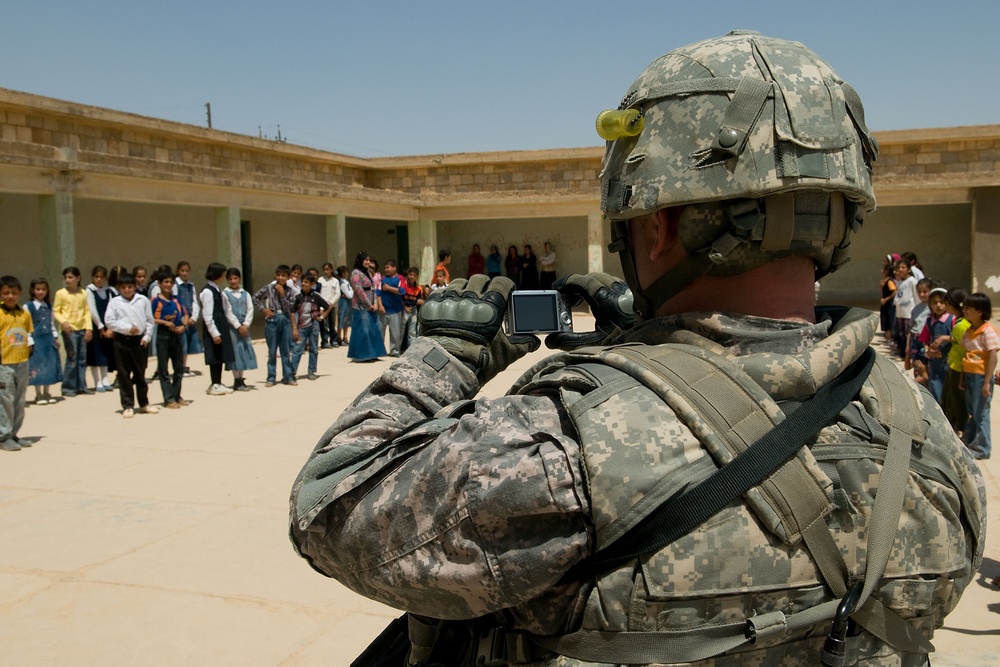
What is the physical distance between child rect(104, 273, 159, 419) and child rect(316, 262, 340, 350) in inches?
197

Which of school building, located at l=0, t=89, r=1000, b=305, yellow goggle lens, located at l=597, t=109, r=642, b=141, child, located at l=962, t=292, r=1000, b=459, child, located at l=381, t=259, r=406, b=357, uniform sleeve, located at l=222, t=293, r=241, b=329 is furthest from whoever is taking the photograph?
child, located at l=381, t=259, r=406, b=357

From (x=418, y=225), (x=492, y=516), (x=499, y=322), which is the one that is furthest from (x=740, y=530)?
(x=418, y=225)

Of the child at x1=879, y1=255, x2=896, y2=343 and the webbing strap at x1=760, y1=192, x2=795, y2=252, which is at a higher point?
the webbing strap at x1=760, y1=192, x2=795, y2=252

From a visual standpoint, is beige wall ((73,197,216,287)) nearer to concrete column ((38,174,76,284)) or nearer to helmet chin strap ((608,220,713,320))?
concrete column ((38,174,76,284))

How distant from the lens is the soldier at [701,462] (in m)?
1.18

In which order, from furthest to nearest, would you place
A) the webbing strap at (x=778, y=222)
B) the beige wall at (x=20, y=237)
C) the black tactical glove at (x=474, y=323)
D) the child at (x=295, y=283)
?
the beige wall at (x=20, y=237), the child at (x=295, y=283), the black tactical glove at (x=474, y=323), the webbing strap at (x=778, y=222)

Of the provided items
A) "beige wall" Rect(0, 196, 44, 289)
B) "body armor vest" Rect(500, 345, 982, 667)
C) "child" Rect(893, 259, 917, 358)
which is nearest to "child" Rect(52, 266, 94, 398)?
"beige wall" Rect(0, 196, 44, 289)

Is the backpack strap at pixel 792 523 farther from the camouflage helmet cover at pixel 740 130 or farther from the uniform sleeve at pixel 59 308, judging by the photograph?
the uniform sleeve at pixel 59 308

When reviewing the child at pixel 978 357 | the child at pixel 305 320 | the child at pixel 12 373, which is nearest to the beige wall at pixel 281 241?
the child at pixel 305 320

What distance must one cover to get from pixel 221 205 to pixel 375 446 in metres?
13.1

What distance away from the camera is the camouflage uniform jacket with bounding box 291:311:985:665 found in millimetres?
1181

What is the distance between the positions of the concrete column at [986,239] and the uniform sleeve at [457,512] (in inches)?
715

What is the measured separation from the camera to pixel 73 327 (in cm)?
956

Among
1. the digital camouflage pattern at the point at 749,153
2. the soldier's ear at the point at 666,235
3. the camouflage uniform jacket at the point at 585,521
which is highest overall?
the digital camouflage pattern at the point at 749,153
